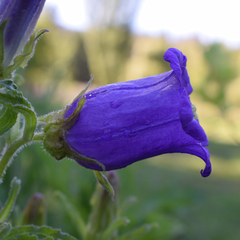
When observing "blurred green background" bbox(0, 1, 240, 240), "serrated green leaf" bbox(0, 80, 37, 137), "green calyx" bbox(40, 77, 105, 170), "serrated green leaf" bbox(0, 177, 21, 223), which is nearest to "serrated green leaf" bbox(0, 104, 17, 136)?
"serrated green leaf" bbox(0, 80, 37, 137)

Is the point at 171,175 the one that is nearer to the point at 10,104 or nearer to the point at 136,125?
the point at 136,125

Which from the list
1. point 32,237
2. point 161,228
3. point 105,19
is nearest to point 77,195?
point 161,228

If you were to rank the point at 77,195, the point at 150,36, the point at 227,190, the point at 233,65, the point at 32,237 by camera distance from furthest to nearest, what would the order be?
the point at 150,36, the point at 227,190, the point at 233,65, the point at 77,195, the point at 32,237

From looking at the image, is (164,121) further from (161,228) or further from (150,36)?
(150,36)

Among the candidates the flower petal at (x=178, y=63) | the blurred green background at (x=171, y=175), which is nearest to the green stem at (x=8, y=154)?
the blurred green background at (x=171, y=175)

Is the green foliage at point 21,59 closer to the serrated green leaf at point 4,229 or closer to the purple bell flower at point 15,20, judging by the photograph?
the purple bell flower at point 15,20

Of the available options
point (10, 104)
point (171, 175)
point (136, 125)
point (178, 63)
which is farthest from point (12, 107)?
point (171, 175)
